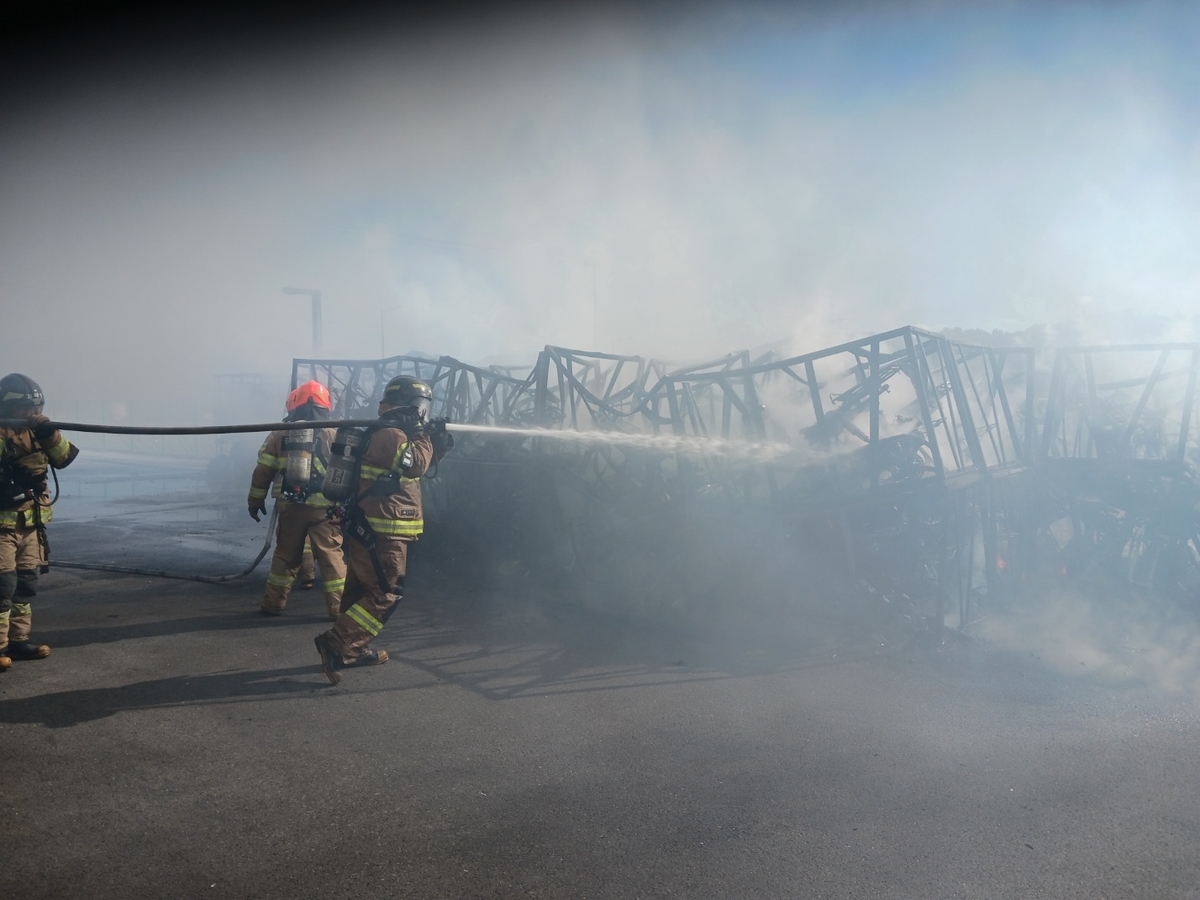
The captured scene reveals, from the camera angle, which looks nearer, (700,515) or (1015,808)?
(1015,808)

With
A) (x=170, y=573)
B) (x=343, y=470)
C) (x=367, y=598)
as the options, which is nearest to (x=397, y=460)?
(x=343, y=470)

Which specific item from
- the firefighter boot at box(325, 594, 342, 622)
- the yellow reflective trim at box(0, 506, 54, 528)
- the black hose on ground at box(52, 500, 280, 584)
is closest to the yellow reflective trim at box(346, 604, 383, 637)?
the firefighter boot at box(325, 594, 342, 622)

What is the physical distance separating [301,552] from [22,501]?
1930mm

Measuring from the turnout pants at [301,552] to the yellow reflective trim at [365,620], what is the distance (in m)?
1.06

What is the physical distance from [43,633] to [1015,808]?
6260 millimetres

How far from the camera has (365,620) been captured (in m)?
4.77

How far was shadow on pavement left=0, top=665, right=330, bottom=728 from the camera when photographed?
4109 millimetres

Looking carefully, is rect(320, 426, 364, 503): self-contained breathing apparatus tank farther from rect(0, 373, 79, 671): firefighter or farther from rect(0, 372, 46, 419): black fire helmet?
rect(0, 372, 46, 419): black fire helmet

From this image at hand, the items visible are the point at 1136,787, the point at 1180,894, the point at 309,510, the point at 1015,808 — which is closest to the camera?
the point at 1180,894

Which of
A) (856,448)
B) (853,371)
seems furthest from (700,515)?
(853,371)

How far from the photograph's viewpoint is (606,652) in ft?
18.2

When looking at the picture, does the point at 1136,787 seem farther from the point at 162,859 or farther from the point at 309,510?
the point at 309,510

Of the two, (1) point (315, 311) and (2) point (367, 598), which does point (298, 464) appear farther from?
(1) point (315, 311)

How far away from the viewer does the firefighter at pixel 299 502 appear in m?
5.97
